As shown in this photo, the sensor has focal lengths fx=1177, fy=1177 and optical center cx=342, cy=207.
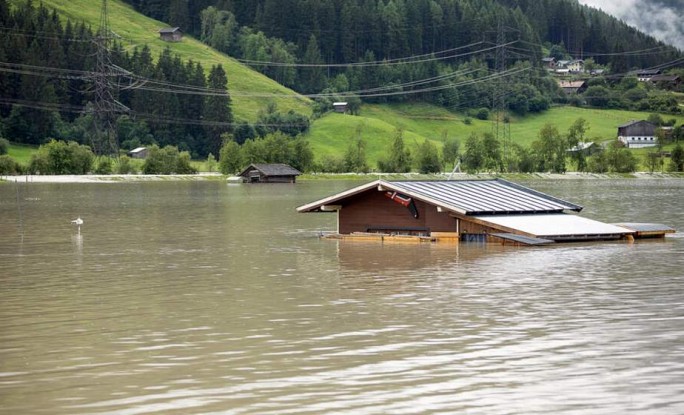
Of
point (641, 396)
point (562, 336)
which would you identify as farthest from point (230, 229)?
point (641, 396)

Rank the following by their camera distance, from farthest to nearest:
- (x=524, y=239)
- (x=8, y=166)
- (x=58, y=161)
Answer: (x=58, y=161) → (x=8, y=166) → (x=524, y=239)

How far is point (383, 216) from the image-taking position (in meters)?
57.0

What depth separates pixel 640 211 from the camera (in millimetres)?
85500

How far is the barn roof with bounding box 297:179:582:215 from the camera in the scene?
5400 centimetres

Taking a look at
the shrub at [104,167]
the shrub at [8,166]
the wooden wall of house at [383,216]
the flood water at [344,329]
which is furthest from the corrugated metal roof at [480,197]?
the shrub at [104,167]

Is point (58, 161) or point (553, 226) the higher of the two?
point (58, 161)

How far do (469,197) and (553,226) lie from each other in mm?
4245

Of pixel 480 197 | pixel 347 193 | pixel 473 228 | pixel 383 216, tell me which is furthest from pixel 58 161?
pixel 473 228

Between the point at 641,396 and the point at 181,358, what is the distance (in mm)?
9457

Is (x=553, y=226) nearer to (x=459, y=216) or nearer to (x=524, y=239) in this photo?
(x=524, y=239)

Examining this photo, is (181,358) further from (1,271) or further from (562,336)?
(1,271)

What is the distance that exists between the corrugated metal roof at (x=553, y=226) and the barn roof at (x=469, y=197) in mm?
509

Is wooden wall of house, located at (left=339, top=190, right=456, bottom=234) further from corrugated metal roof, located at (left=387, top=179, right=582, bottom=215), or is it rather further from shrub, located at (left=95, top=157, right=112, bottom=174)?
shrub, located at (left=95, top=157, right=112, bottom=174)

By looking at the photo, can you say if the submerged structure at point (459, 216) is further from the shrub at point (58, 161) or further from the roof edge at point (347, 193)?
the shrub at point (58, 161)
